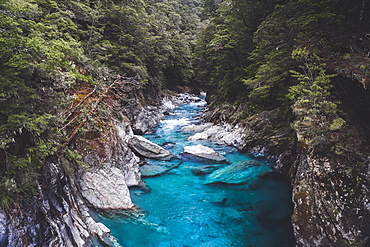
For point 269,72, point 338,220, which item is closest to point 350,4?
point 269,72

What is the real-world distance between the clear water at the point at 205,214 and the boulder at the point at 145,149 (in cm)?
Answer: 152

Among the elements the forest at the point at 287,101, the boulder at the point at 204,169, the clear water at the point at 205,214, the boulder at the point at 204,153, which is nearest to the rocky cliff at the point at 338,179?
the forest at the point at 287,101

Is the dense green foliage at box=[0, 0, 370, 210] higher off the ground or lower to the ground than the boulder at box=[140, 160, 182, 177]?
higher

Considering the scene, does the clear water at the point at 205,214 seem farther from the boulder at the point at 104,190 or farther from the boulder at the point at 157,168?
the boulder at the point at 104,190

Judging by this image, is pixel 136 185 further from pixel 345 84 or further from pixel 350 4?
pixel 350 4

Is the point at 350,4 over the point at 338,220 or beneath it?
over

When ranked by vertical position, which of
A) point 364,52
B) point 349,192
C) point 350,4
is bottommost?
point 349,192

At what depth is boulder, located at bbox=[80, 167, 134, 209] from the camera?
A: 621cm

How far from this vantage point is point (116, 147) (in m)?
7.89

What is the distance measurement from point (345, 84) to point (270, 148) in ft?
19.3

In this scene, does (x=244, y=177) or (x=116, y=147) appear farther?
(x=244, y=177)

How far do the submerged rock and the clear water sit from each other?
0.11 metres

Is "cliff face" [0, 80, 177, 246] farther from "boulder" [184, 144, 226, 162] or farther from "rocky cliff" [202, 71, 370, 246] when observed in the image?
"rocky cliff" [202, 71, 370, 246]

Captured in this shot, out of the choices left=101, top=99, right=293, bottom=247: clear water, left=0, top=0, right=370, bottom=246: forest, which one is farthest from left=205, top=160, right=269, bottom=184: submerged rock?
left=0, top=0, right=370, bottom=246: forest
